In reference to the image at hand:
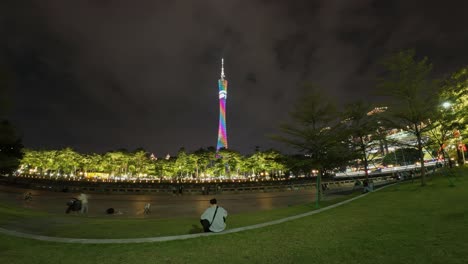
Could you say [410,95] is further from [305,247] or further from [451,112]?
[305,247]

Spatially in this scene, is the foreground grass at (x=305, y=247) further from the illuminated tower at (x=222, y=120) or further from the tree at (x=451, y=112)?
the illuminated tower at (x=222, y=120)

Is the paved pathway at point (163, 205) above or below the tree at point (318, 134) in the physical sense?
below

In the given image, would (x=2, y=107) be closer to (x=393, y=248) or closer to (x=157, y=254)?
(x=157, y=254)

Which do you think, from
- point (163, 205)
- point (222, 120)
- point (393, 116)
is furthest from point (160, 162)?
point (393, 116)

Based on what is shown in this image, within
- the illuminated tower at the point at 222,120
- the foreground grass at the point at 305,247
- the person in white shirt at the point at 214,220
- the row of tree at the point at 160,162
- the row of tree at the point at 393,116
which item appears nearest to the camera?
the foreground grass at the point at 305,247

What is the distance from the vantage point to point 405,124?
18266mm

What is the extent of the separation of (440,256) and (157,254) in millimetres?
6611

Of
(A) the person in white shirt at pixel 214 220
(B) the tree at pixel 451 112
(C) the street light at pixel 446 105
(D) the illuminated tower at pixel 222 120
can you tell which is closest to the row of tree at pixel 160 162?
(D) the illuminated tower at pixel 222 120

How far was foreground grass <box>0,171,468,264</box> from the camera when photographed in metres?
5.56

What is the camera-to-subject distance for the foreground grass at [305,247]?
556cm

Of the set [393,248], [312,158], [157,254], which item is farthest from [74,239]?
[312,158]

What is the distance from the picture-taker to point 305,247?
655 cm

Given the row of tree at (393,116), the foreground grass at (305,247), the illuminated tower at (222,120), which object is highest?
the illuminated tower at (222,120)

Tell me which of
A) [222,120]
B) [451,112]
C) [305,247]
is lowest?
[305,247]
